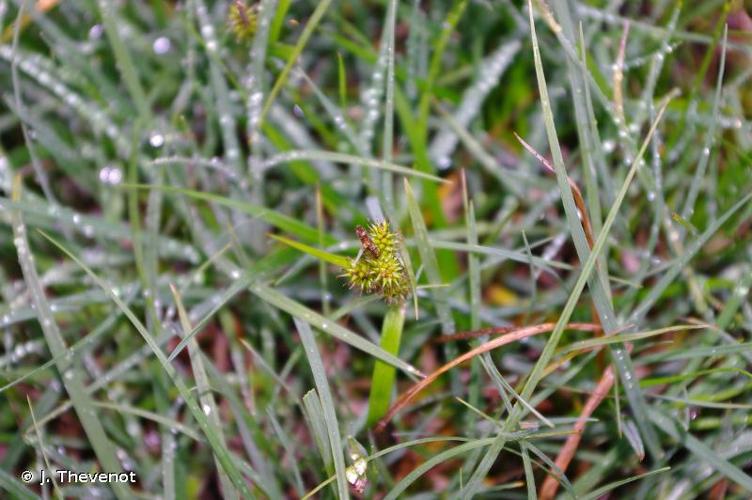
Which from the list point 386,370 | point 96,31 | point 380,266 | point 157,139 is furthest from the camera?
point 96,31

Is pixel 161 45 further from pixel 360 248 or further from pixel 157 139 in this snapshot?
pixel 360 248

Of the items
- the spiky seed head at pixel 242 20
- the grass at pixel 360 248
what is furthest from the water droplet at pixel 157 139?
the spiky seed head at pixel 242 20

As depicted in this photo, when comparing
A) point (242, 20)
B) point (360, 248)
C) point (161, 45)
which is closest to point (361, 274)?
point (360, 248)

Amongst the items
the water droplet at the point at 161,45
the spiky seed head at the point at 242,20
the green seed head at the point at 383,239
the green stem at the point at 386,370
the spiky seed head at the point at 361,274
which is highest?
the spiky seed head at the point at 242,20

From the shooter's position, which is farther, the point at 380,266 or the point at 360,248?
the point at 360,248

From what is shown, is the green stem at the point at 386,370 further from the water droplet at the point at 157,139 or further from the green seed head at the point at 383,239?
the water droplet at the point at 157,139

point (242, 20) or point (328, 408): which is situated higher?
point (242, 20)

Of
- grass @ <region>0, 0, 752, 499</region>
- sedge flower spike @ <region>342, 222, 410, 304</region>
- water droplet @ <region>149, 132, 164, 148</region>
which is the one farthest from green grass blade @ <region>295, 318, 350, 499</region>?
water droplet @ <region>149, 132, 164, 148</region>

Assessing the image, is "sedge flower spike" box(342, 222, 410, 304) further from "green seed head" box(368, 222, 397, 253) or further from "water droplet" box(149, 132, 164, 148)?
"water droplet" box(149, 132, 164, 148)
